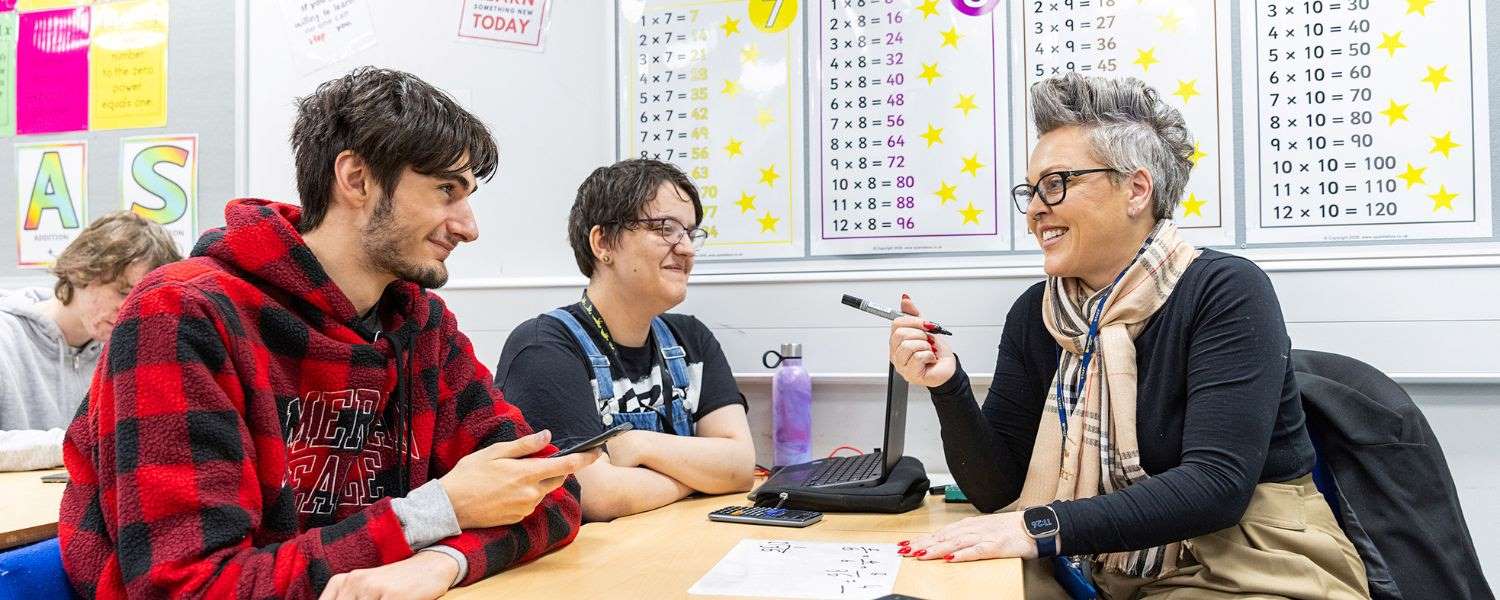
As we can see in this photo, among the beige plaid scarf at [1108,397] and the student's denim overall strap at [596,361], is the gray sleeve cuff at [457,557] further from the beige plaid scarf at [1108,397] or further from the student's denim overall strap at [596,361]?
the beige plaid scarf at [1108,397]

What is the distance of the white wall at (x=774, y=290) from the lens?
1.90 m

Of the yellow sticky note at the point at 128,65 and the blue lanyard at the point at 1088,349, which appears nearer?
the blue lanyard at the point at 1088,349

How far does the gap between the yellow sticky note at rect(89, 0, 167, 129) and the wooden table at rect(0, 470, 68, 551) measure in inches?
48.4

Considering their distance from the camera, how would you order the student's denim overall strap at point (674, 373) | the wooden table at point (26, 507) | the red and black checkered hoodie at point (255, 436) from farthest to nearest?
the student's denim overall strap at point (674, 373) < the wooden table at point (26, 507) < the red and black checkered hoodie at point (255, 436)

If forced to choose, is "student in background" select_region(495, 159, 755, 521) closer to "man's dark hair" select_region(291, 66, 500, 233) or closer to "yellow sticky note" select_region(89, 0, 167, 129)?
"man's dark hair" select_region(291, 66, 500, 233)

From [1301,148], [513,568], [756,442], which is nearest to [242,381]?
[513,568]

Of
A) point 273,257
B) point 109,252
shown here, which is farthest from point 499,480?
point 109,252

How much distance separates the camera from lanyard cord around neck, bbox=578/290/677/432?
190 cm

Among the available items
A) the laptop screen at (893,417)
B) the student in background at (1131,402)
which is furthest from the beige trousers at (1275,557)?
the laptop screen at (893,417)

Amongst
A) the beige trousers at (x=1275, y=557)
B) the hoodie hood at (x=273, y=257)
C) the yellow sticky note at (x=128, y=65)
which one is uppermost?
the yellow sticky note at (x=128, y=65)

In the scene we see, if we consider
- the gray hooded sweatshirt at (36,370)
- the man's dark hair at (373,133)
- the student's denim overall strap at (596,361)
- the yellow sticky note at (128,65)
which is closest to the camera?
the man's dark hair at (373,133)

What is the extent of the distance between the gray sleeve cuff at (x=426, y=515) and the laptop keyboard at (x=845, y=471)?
2.22 feet

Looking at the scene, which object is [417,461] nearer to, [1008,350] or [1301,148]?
[1008,350]

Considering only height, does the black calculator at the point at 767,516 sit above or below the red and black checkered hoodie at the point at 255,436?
below
